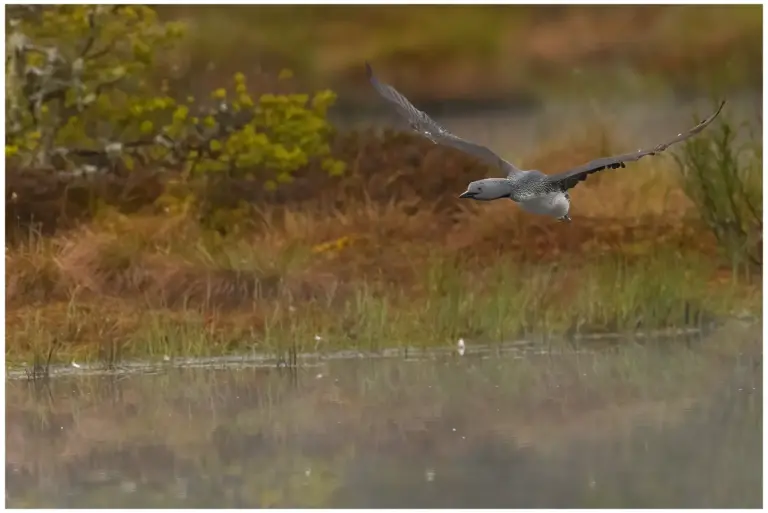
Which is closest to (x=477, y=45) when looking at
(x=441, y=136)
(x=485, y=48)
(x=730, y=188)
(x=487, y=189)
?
(x=485, y=48)

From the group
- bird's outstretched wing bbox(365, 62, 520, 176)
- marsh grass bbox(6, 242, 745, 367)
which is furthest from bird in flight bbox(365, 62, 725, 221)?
marsh grass bbox(6, 242, 745, 367)

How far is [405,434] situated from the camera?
3244 mm

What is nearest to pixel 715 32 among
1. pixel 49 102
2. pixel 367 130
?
pixel 367 130

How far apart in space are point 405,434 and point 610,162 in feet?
3.21

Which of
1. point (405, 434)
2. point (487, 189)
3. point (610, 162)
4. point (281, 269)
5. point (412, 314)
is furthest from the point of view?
point (281, 269)

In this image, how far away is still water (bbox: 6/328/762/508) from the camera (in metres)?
2.91

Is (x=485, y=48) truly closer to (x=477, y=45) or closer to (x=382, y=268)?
(x=477, y=45)

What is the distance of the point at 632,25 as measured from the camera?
482cm

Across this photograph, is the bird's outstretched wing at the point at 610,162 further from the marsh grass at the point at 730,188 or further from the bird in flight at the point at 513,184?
the marsh grass at the point at 730,188

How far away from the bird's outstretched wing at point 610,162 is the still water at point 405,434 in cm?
71

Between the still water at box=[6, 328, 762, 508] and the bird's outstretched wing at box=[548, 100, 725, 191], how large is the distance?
0.71 m

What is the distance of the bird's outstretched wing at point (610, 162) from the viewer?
281 cm

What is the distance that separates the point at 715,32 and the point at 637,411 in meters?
2.06

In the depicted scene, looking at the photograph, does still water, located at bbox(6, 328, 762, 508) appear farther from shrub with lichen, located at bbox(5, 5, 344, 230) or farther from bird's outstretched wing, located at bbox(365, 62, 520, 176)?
shrub with lichen, located at bbox(5, 5, 344, 230)
